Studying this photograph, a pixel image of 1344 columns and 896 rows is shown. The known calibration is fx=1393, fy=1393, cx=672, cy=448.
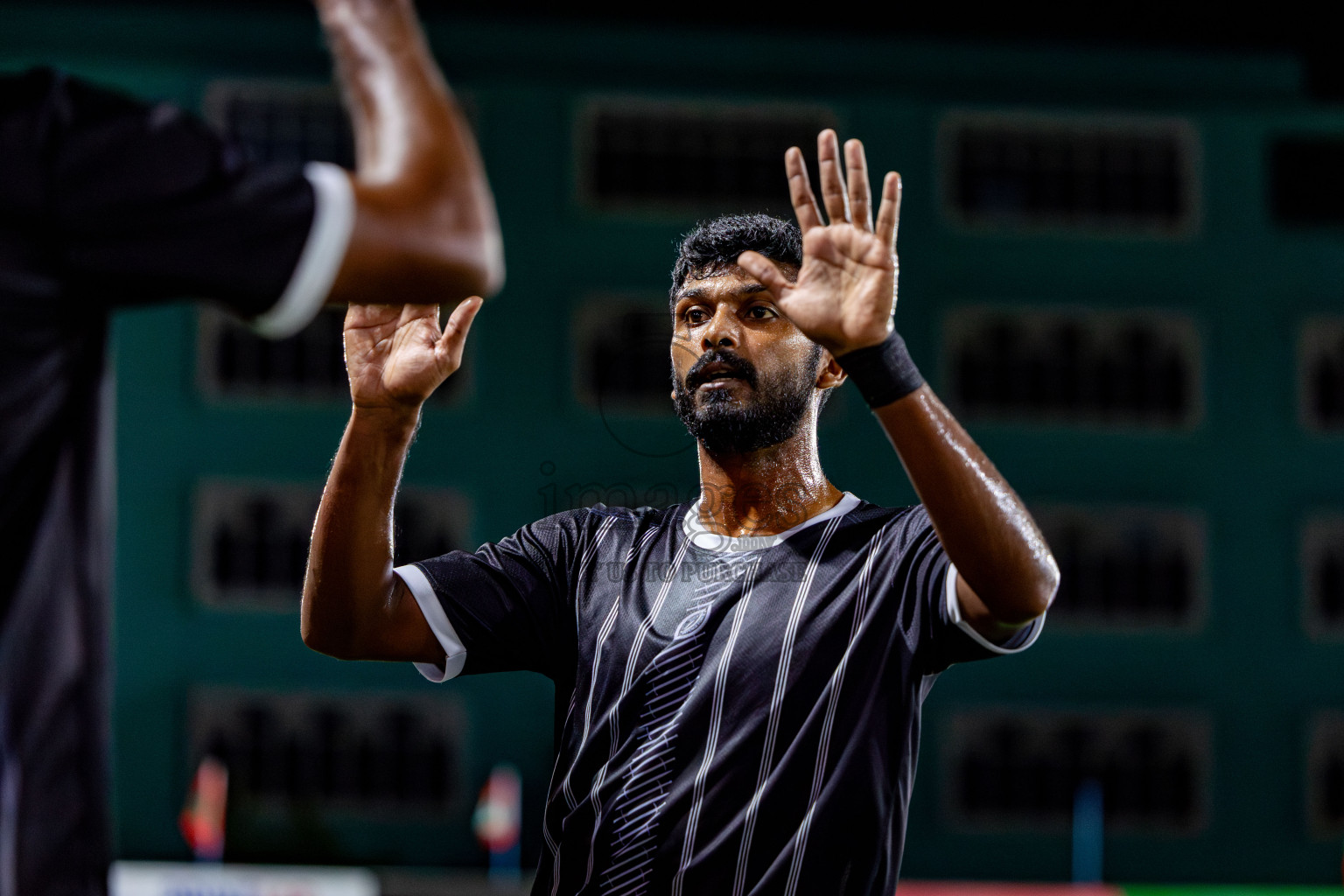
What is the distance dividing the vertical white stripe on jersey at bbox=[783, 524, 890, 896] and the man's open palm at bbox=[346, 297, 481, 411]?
112 centimetres

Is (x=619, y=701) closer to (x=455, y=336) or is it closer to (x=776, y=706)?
(x=776, y=706)

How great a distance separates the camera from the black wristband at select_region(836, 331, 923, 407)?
2967 millimetres

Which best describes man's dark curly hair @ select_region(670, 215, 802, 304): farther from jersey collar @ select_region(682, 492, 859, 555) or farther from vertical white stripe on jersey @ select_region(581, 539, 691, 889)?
vertical white stripe on jersey @ select_region(581, 539, 691, 889)

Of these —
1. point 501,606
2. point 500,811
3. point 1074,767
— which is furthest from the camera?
point 1074,767

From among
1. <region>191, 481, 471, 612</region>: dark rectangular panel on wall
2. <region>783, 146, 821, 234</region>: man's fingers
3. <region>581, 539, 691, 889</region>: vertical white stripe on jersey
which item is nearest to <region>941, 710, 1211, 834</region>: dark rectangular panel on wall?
<region>191, 481, 471, 612</region>: dark rectangular panel on wall

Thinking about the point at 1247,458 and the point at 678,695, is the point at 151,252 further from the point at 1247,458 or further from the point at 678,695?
the point at 1247,458

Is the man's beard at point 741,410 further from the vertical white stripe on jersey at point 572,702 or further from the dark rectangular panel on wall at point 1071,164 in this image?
the dark rectangular panel on wall at point 1071,164

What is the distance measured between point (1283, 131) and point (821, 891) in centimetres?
2380

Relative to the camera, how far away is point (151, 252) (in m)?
1.99

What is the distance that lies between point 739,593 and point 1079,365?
21.5m

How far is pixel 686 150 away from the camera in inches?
922

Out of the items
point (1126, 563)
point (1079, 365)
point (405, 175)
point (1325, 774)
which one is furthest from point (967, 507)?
point (1325, 774)

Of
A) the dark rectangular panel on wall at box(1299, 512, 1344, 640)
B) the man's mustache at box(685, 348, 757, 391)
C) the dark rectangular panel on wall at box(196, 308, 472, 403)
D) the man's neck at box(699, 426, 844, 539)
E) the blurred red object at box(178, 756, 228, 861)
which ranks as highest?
the dark rectangular panel on wall at box(196, 308, 472, 403)

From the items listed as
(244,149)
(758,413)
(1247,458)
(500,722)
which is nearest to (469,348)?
(500,722)
